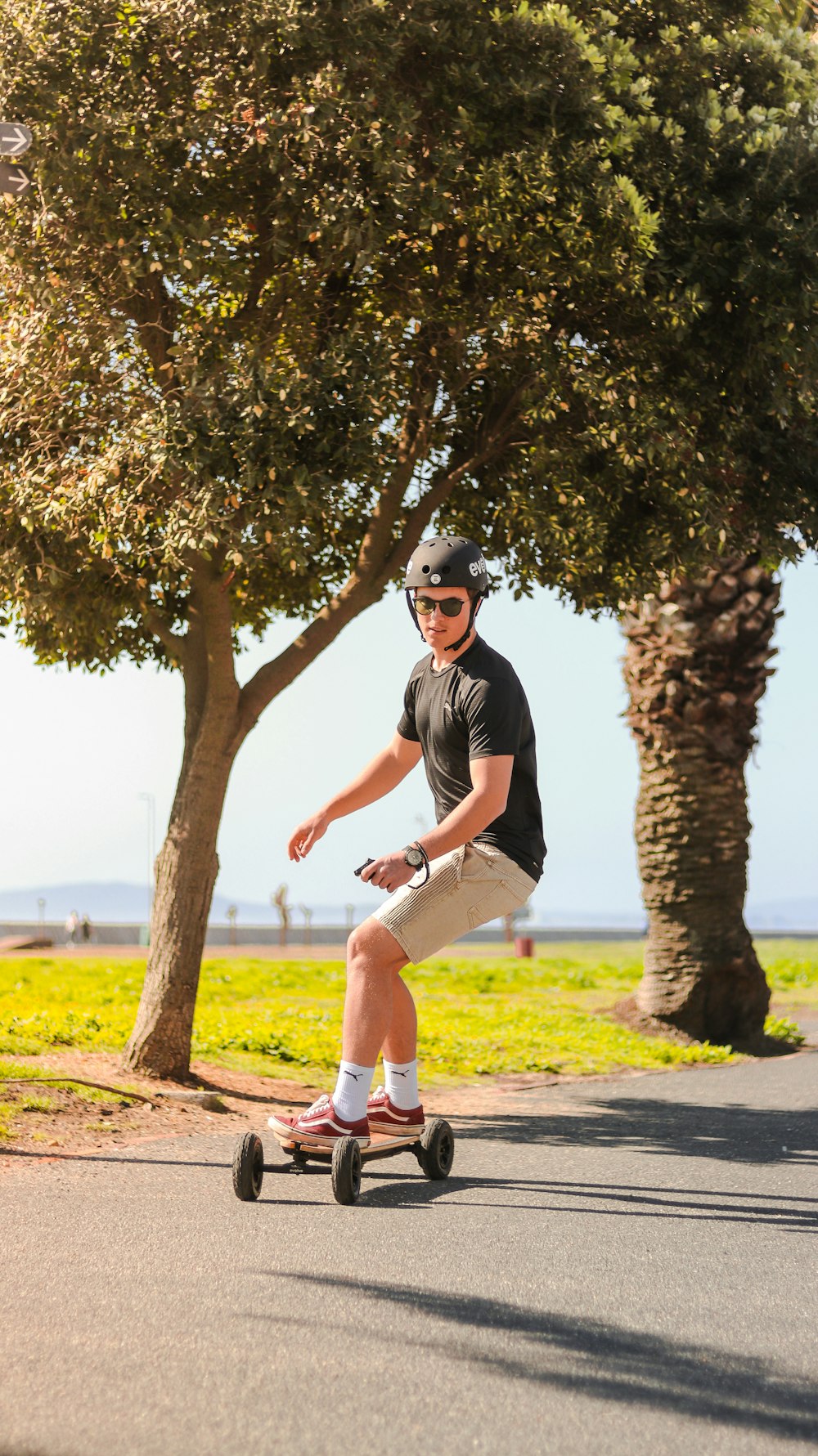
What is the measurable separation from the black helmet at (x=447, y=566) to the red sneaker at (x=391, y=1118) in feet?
6.85

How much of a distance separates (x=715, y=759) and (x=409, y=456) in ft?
16.1

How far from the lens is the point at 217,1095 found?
7820 mm

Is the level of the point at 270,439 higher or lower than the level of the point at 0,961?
higher

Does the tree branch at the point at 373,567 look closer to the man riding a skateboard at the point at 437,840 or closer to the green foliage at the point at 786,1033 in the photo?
the man riding a skateboard at the point at 437,840

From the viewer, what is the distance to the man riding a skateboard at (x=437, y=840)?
4887 mm

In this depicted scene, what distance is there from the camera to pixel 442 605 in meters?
5.22

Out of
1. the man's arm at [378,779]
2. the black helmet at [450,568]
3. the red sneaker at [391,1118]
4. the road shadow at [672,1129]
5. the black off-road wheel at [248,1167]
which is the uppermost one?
the black helmet at [450,568]

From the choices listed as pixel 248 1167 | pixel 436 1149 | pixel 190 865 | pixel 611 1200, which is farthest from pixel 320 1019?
pixel 248 1167

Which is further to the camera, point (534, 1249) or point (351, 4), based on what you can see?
point (351, 4)

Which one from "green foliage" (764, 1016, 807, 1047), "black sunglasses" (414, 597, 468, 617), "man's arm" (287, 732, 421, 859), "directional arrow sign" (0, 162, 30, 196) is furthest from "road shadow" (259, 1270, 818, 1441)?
"green foliage" (764, 1016, 807, 1047)

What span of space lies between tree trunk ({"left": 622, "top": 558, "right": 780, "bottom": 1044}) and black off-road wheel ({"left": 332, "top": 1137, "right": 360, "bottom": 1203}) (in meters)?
7.73

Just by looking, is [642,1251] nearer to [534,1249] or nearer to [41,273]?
[534,1249]

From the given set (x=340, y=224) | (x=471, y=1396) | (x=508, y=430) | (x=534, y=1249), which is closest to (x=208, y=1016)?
(x=508, y=430)

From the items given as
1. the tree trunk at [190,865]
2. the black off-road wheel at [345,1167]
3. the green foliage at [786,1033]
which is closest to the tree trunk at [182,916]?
the tree trunk at [190,865]
